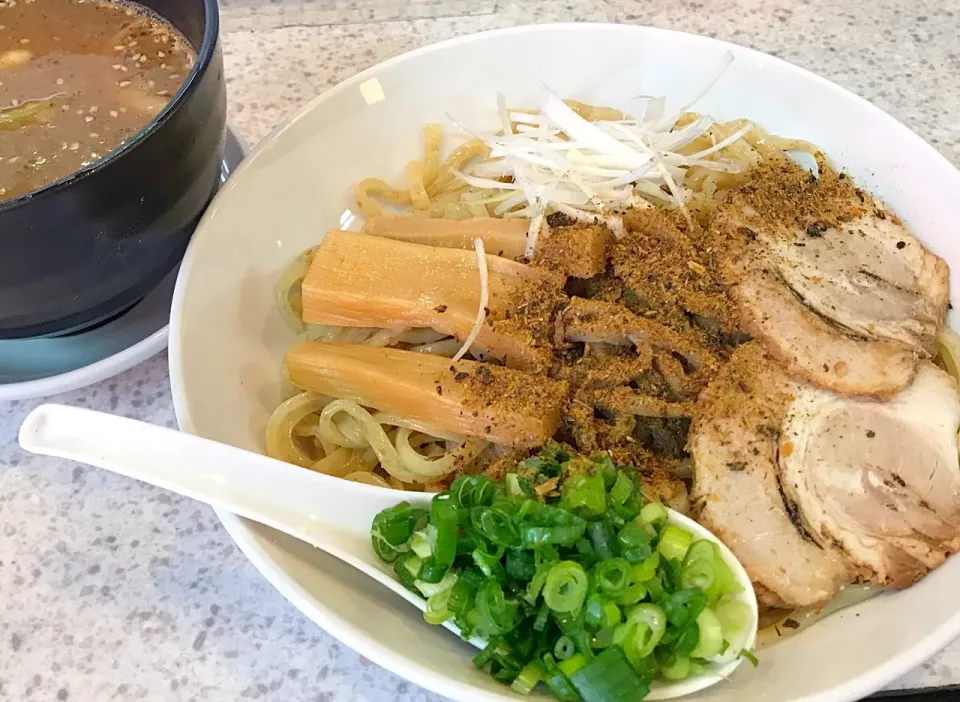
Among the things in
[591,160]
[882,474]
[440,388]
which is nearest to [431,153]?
[591,160]

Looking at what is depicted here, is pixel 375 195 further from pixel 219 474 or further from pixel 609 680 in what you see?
pixel 609 680

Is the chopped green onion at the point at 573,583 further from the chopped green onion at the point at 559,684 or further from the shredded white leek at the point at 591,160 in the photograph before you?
the shredded white leek at the point at 591,160

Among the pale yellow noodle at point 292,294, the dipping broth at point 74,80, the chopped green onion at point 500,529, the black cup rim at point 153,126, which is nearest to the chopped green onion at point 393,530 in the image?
the chopped green onion at point 500,529

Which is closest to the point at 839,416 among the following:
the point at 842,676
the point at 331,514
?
the point at 842,676

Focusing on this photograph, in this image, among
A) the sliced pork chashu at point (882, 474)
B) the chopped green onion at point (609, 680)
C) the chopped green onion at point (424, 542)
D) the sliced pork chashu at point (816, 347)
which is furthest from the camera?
the sliced pork chashu at point (816, 347)

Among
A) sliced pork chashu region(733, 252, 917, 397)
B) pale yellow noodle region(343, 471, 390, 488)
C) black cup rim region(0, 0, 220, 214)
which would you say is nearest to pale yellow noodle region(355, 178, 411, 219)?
black cup rim region(0, 0, 220, 214)

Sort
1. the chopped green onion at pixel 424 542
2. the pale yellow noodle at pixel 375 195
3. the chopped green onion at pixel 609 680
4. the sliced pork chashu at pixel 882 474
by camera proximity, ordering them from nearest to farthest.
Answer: the chopped green onion at pixel 609 680 < the chopped green onion at pixel 424 542 < the sliced pork chashu at pixel 882 474 < the pale yellow noodle at pixel 375 195
